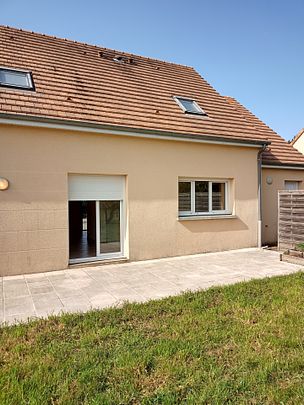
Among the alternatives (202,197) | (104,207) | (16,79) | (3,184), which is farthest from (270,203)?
(16,79)

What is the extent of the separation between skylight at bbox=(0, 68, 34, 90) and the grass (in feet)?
20.3

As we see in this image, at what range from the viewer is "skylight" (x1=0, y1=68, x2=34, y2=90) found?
24.8 feet

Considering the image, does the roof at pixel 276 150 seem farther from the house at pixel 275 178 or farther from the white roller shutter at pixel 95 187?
the white roller shutter at pixel 95 187

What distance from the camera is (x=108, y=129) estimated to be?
7676 mm

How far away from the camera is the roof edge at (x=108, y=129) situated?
21.9ft

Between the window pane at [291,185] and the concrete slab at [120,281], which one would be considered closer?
the concrete slab at [120,281]

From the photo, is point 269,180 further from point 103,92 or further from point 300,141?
point 300,141

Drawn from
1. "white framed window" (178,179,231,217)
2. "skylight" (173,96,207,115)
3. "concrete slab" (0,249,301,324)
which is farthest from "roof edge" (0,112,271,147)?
"concrete slab" (0,249,301,324)

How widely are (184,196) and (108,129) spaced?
3.27 meters

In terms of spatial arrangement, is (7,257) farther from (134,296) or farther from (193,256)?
(193,256)

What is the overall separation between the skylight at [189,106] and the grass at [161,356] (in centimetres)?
710

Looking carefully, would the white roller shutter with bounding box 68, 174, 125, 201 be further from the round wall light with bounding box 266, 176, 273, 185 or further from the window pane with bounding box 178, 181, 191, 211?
the round wall light with bounding box 266, 176, 273, 185

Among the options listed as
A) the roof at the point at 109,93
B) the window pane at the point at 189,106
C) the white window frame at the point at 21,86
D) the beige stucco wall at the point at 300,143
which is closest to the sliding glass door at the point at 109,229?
the roof at the point at 109,93

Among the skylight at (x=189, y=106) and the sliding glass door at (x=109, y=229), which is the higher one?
the skylight at (x=189, y=106)
